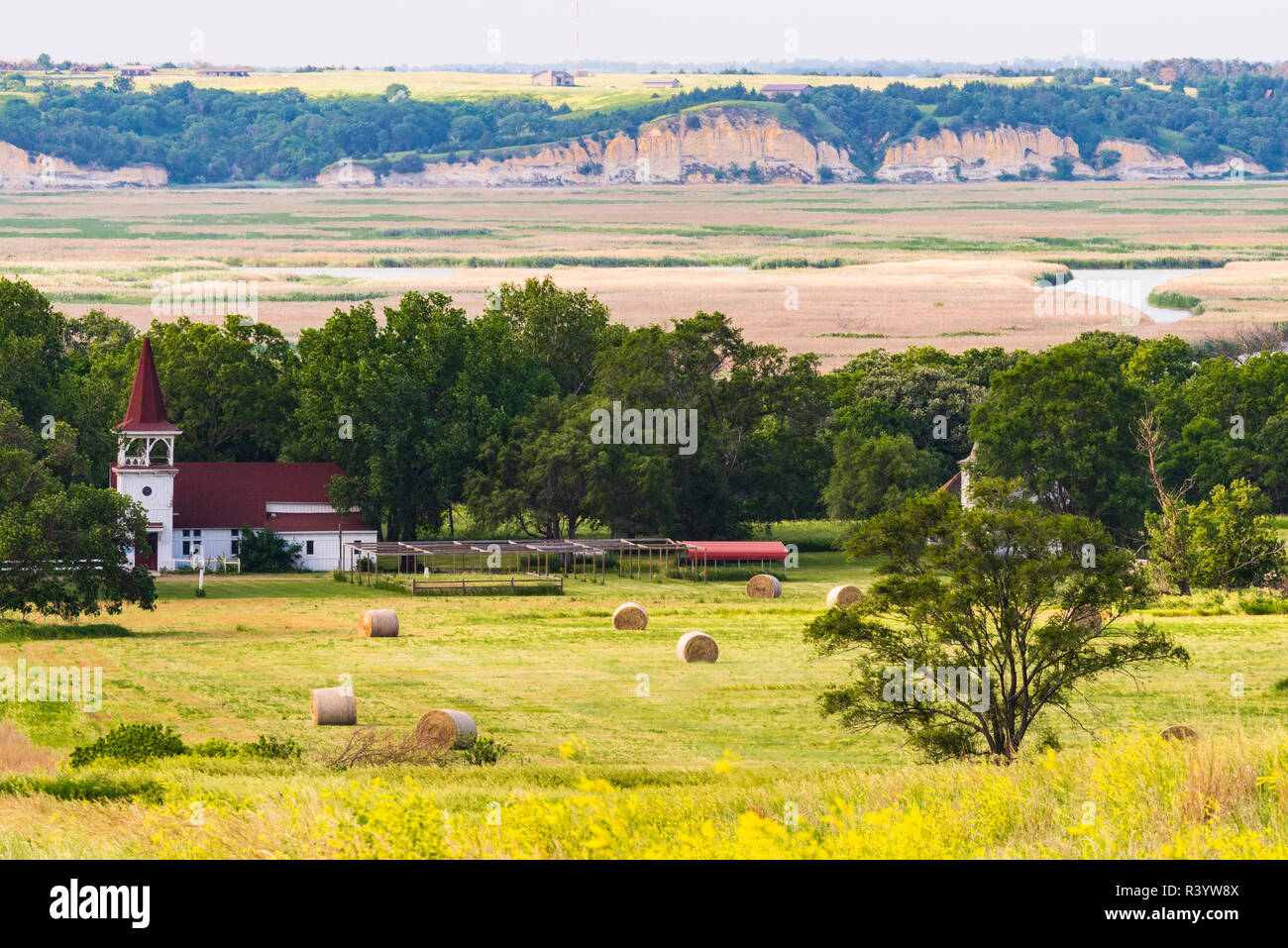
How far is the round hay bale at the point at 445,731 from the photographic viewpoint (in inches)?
1212

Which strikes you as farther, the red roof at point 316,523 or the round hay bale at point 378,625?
the red roof at point 316,523

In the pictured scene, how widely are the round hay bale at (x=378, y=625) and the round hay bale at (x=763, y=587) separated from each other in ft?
60.2

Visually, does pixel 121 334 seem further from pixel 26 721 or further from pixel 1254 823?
pixel 1254 823

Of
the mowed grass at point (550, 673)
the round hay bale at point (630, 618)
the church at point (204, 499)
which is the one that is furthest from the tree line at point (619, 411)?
the round hay bale at point (630, 618)

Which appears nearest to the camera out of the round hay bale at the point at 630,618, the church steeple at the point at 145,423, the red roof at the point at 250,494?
the round hay bale at the point at 630,618

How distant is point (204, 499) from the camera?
→ 258 ft

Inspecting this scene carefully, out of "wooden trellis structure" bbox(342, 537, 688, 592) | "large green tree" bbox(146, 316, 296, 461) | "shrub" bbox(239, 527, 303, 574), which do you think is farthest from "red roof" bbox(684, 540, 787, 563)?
"large green tree" bbox(146, 316, 296, 461)

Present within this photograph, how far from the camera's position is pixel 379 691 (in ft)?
133

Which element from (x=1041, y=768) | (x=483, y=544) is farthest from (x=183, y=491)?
(x=1041, y=768)

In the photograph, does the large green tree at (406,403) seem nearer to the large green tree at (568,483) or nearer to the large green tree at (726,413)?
the large green tree at (568,483)

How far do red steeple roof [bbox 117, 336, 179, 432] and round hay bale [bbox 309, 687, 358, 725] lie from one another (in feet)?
147

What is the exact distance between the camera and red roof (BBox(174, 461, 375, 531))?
255 feet

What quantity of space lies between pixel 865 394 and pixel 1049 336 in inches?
2457

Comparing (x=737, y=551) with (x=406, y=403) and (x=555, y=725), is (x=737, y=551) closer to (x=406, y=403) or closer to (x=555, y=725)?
(x=406, y=403)
